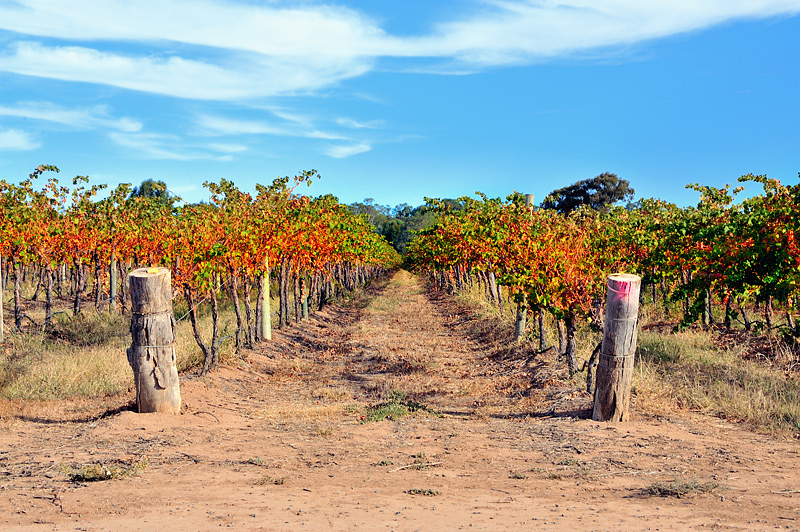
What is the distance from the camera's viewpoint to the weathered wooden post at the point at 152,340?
7.94 m

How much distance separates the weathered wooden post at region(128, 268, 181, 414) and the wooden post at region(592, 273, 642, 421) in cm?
525

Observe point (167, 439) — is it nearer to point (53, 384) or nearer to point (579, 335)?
point (53, 384)

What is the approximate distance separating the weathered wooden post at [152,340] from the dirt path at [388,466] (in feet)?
0.95

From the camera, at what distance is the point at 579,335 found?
587 inches

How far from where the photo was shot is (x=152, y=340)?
7.96m

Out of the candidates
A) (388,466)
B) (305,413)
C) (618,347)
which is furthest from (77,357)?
(618,347)

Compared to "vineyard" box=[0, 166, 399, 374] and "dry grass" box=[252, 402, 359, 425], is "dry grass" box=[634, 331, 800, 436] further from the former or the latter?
"vineyard" box=[0, 166, 399, 374]

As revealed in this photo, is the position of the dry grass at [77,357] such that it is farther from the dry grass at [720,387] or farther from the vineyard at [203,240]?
the dry grass at [720,387]

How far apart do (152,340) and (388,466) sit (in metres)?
3.56

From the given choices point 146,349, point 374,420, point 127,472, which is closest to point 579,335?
point 374,420

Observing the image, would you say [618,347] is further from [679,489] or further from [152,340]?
[152,340]

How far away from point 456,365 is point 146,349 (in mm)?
6561

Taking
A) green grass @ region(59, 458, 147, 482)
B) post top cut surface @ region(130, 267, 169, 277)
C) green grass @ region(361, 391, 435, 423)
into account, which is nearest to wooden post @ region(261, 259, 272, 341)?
green grass @ region(361, 391, 435, 423)

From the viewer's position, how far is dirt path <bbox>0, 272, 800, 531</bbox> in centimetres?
470
